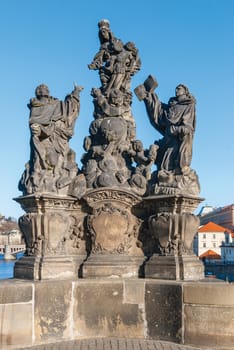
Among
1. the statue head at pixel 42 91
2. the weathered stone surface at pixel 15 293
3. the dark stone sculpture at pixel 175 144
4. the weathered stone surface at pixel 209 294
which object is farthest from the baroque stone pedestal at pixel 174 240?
the statue head at pixel 42 91

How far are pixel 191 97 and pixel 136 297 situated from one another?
140 inches

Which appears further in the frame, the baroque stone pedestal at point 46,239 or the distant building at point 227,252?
the distant building at point 227,252

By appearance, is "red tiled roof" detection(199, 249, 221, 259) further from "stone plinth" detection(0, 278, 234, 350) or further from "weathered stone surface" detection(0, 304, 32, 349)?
"weathered stone surface" detection(0, 304, 32, 349)

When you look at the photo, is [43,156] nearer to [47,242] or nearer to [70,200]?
[70,200]

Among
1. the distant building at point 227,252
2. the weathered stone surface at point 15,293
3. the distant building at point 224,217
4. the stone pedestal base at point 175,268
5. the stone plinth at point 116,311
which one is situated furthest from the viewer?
the distant building at point 224,217

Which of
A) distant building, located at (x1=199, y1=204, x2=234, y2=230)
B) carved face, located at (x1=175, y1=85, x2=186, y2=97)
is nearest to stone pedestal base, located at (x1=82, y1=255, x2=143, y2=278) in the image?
carved face, located at (x1=175, y1=85, x2=186, y2=97)

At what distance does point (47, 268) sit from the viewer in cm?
816

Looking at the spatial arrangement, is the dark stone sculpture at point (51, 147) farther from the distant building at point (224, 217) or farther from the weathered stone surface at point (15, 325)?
the distant building at point (224, 217)

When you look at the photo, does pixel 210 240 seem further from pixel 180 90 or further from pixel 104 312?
pixel 104 312

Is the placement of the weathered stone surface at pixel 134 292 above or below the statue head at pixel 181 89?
below

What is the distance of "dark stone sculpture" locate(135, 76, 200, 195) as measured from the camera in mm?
8406

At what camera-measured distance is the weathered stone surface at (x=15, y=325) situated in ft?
23.8

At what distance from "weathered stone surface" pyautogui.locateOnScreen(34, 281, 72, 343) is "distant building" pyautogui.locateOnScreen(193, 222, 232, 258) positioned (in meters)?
71.2

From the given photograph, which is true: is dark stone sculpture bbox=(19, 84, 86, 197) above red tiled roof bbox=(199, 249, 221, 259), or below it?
above
